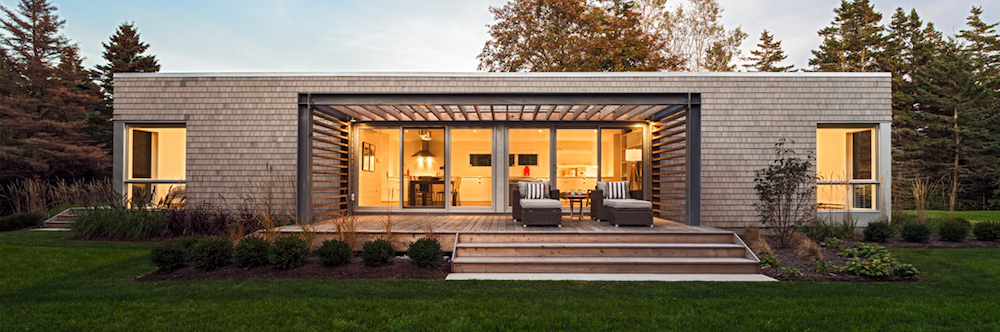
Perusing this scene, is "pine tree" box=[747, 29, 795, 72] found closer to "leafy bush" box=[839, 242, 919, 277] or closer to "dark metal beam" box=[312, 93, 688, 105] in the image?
"dark metal beam" box=[312, 93, 688, 105]

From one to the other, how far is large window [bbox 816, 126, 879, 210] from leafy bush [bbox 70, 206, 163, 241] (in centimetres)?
1080

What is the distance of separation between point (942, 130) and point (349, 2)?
72.9ft

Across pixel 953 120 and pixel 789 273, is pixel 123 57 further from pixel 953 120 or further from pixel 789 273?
pixel 953 120

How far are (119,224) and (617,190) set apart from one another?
7.91 metres

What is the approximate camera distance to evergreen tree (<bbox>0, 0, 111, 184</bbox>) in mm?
16594

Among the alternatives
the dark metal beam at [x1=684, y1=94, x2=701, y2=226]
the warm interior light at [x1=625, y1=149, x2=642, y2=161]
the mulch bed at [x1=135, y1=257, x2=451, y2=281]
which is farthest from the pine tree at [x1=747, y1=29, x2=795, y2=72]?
the mulch bed at [x1=135, y1=257, x2=451, y2=281]

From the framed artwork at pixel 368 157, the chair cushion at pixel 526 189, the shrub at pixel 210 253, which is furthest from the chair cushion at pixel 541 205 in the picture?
the framed artwork at pixel 368 157

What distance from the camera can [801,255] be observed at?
6.35 m

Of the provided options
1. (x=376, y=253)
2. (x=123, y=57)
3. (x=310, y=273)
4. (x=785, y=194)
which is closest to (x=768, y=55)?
(x=785, y=194)

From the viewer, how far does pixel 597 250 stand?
6.31 metres

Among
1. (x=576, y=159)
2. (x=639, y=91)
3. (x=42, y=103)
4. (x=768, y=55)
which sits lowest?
(x=576, y=159)

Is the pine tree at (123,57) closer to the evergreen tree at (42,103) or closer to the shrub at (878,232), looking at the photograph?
the evergreen tree at (42,103)

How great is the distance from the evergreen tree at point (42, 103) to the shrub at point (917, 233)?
23073 millimetres

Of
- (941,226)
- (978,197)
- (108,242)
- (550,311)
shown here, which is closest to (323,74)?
(108,242)
